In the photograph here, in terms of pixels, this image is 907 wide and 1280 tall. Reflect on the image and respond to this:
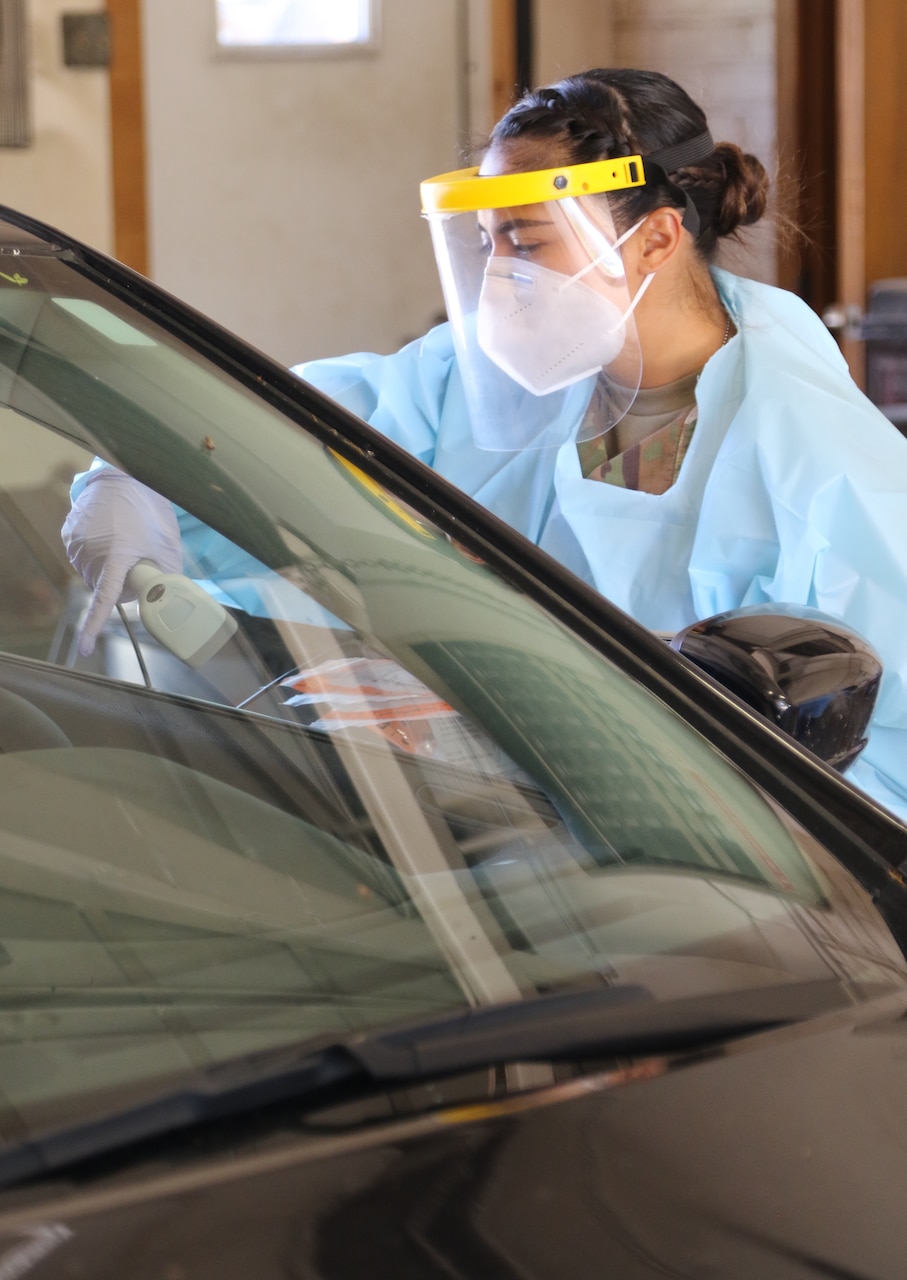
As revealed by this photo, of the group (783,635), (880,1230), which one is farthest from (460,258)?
(880,1230)

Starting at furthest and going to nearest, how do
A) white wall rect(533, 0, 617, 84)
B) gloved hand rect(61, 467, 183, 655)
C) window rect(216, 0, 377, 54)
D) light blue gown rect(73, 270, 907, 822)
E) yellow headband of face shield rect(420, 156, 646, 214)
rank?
white wall rect(533, 0, 617, 84) < window rect(216, 0, 377, 54) < yellow headband of face shield rect(420, 156, 646, 214) < light blue gown rect(73, 270, 907, 822) < gloved hand rect(61, 467, 183, 655)

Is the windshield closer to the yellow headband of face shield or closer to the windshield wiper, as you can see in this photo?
the windshield wiper

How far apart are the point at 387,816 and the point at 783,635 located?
343mm

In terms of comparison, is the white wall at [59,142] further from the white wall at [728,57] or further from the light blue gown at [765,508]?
the light blue gown at [765,508]

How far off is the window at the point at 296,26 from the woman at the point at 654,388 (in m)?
2.59

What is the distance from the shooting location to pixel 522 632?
79cm

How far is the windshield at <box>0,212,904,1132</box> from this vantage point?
2.01ft

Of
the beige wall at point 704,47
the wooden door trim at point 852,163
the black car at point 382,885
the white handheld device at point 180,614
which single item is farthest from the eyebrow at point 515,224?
the beige wall at point 704,47

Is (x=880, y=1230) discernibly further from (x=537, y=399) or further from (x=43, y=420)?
(x=537, y=399)

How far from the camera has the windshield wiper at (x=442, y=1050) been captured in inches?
20.2

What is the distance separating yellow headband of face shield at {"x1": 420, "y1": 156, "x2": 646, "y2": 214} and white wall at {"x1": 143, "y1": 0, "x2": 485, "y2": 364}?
2.57 metres

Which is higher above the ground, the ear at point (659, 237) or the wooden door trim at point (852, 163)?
the wooden door trim at point (852, 163)

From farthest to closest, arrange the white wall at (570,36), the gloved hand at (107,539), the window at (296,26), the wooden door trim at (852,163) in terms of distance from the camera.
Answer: the white wall at (570,36) < the window at (296,26) < the wooden door trim at (852,163) < the gloved hand at (107,539)

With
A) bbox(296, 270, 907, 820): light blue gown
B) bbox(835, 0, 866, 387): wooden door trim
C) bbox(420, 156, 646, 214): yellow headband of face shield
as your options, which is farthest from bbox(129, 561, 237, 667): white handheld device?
bbox(835, 0, 866, 387): wooden door trim
